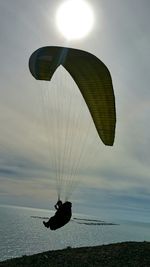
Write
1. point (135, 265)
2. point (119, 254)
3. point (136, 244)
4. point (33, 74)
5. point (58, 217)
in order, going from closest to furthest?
point (58, 217) → point (33, 74) → point (135, 265) → point (119, 254) → point (136, 244)

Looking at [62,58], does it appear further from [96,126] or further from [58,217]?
[58,217]

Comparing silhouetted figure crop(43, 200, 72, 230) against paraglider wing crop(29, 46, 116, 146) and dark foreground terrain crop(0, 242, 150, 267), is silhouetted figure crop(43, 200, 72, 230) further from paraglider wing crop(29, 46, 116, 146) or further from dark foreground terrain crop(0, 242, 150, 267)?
dark foreground terrain crop(0, 242, 150, 267)

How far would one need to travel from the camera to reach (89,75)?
22.2 metres

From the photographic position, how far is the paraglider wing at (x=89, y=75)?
2155 centimetres

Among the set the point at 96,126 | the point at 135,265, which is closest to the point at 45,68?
the point at 96,126

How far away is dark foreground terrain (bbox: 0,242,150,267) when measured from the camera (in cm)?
2805

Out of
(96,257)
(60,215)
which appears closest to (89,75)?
(60,215)

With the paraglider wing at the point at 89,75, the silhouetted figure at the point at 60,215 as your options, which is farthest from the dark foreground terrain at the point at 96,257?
the paraglider wing at the point at 89,75

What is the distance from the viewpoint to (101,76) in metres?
21.9

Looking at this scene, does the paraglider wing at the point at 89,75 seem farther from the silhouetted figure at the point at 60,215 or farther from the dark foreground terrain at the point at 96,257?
the dark foreground terrain at the point at 96,257

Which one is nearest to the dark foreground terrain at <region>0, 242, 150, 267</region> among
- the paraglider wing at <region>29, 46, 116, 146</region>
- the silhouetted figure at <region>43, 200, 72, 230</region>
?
the silhouetted figure at <region>43, 200, 72, 230</region>

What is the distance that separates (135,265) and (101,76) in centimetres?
1262

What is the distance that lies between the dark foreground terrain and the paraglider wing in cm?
925

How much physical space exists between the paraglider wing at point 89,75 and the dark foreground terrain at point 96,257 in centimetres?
925
